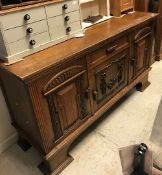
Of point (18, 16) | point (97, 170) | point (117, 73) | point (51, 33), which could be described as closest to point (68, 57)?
point (51, 33)

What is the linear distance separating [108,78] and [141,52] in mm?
533

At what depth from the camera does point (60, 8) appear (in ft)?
4.40

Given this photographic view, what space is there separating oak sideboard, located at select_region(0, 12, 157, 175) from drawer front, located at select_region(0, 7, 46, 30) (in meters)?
0.20

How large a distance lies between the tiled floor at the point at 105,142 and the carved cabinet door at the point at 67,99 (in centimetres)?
27

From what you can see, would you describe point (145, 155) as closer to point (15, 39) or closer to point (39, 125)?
point (39, 125)

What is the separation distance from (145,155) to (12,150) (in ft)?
3.98

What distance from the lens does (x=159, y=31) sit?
2.55 metres

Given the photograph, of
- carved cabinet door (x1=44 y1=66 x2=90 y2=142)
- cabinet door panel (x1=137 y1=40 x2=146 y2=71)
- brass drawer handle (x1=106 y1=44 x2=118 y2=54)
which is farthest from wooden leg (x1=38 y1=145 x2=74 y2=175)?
cabinet door panel (x1=137 y1=40 x2=146 y2=71)

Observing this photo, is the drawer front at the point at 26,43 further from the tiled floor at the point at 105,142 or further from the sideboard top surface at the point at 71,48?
the tiled floor at the point at 105,142

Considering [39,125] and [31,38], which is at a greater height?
[31,38]

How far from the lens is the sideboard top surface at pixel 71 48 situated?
43.4 inches

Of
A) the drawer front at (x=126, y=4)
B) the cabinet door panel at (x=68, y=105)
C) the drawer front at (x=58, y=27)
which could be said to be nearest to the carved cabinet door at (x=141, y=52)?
the drawer front at (x=126, y=4)

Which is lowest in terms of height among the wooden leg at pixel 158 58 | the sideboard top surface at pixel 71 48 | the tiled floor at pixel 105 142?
the tiled floor at pixel 105 142

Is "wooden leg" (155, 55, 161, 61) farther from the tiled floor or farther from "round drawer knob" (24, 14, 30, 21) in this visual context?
"round drawer knob" (24, 14, 30, 21)
